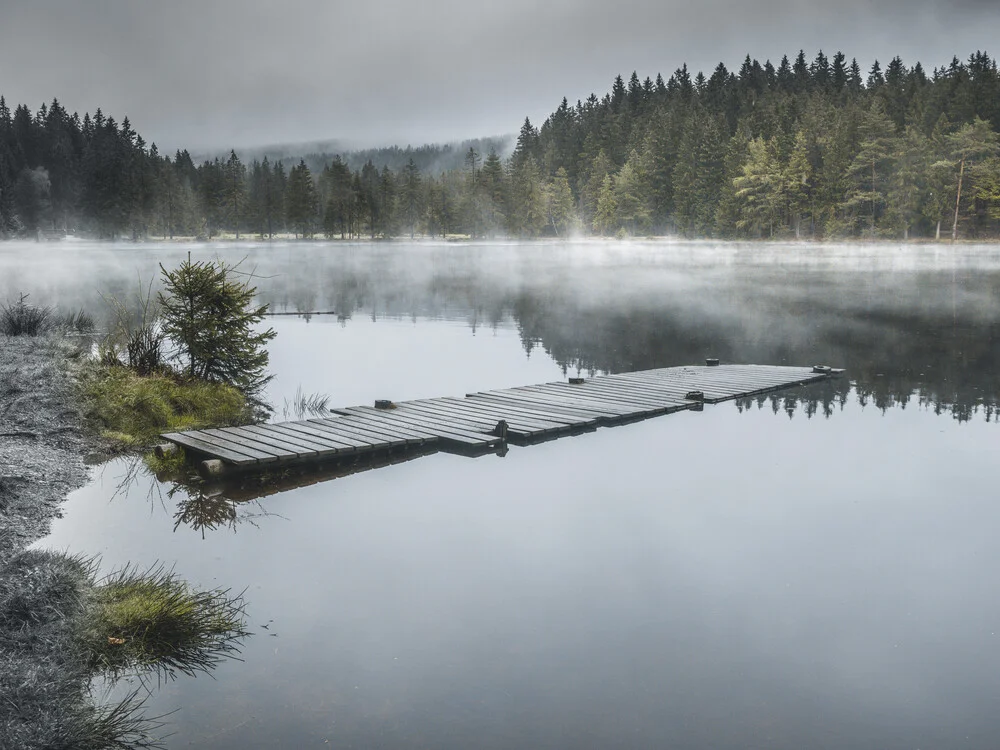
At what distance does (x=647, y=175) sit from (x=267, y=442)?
94.8 metres

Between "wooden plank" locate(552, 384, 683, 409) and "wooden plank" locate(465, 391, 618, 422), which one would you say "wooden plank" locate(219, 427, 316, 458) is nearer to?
"wooden plank" locate(465, 391, 618, 422)

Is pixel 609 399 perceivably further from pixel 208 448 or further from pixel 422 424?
pixel 208 448

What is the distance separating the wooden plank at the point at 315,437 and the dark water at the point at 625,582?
460mm

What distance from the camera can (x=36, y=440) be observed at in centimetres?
976

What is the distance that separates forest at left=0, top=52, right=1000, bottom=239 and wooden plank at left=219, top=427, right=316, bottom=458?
74.3 m

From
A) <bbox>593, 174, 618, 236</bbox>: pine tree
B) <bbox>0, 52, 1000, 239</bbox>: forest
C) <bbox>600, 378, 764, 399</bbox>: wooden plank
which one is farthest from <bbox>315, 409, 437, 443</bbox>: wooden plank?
<bbox>593, 174, 618, 236</bbox>: pine tree

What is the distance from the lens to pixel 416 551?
7320mm

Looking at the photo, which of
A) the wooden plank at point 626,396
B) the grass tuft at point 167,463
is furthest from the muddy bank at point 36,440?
the wooden plank at point 626,396

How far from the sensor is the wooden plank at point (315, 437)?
32.4 feet

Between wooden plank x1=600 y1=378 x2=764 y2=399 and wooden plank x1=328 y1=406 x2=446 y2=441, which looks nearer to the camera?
wooden plank x1=328 y1=406 x2=446 y2=441

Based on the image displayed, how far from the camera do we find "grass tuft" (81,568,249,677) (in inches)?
200

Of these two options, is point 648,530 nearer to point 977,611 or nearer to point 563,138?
point 977,611

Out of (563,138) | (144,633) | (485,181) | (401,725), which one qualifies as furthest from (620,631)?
(563,138)

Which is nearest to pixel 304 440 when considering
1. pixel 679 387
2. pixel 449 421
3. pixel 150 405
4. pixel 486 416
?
pixel 449 421
